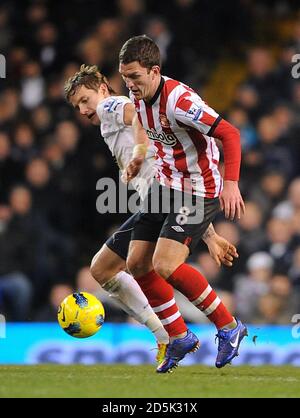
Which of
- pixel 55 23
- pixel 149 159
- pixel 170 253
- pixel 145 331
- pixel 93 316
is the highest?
pixel 55 23

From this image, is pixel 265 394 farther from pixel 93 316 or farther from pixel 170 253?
pixel 93 316

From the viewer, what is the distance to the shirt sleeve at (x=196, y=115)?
246 inches

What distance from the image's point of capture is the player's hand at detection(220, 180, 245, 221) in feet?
20.3

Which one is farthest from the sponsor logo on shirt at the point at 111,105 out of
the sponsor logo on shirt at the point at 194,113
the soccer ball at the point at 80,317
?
the soccer ball at the point at 80,317

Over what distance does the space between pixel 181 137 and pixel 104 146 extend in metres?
4.65

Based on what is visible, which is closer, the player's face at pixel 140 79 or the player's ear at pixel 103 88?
the player's face at pixel 140 79

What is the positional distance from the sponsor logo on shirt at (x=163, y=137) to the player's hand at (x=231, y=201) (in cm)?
45

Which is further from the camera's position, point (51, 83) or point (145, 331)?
point (51, 83)

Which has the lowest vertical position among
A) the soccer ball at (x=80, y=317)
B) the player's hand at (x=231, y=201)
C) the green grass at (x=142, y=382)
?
the green grass at (x=142, y=382)

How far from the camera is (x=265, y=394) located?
18.1 feet

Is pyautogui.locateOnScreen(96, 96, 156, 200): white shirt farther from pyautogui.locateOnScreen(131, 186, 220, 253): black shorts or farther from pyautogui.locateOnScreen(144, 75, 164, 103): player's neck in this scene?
pyautogui.locateOnScreen(144, 75, 164, 103): player's neck

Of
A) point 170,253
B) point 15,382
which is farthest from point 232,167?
point 15,382

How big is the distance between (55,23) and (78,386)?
22.9 ft

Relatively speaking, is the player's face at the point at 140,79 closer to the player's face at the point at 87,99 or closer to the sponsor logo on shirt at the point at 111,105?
the sponsor logo on shirt at the point at 111,105
